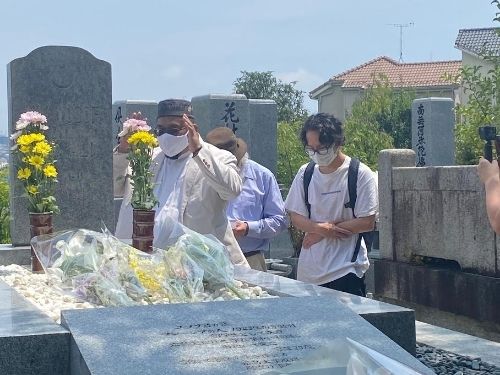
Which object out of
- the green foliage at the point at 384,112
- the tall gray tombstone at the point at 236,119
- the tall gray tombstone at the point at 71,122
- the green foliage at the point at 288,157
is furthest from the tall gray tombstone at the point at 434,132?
the tall gray tombstone at the point at 71,122

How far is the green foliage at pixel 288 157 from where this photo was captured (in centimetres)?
1831

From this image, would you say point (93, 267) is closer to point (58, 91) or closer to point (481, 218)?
point (58, 91)

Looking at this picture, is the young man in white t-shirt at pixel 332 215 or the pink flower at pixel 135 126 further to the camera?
the pink flower at pixel 135 126

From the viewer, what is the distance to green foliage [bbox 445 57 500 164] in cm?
995

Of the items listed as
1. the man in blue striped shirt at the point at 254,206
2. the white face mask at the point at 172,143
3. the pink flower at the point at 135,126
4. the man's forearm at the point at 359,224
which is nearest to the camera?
the man's forearm at the point at 359,224

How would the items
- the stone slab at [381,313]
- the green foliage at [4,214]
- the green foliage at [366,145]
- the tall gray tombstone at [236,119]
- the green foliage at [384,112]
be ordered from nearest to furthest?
1. the stone slab at [381,313]
2. the tall gray tombstone at [236,119]
3. the green foliage at [4,214]
4. the green foliage at [366,145]
5. the green foliage at [384,112]

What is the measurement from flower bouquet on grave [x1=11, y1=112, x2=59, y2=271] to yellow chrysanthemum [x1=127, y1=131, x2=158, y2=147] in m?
0.78

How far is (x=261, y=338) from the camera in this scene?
3539mm

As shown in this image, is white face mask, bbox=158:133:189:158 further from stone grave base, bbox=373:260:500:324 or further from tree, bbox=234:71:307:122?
tree, bbox=234:71:307:122

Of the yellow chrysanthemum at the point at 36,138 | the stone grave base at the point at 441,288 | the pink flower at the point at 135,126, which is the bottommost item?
the stone grave base at the point at 441,288

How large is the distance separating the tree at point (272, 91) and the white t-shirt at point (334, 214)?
35979 mm

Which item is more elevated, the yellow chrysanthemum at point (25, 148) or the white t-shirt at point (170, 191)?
the yellow chrysanthemum at point (25, 148)

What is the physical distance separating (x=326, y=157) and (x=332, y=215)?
32 centimetres

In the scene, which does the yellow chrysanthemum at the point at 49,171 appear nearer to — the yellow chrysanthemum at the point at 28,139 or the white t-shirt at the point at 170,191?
the yellow chrysanthemum at the point at 28,139
